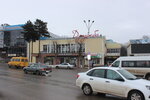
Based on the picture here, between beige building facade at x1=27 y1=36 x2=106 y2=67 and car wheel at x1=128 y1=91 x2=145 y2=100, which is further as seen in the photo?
beige building facade at x1=27 y1=36 x2=106 y2=67

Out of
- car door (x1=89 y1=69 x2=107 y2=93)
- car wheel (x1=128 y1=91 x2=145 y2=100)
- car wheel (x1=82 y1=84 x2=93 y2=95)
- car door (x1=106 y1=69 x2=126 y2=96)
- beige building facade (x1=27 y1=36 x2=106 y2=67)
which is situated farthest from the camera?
beige building facade (x1=27 y1=36 x2=106 y2=67)

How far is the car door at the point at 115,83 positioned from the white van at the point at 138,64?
379 inches

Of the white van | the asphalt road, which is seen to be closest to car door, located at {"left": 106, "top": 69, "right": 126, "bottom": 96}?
the asphalt road

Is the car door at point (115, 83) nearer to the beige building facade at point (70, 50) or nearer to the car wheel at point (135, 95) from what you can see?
the car wheel at point (135, 95)

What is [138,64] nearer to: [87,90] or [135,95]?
[87,90]

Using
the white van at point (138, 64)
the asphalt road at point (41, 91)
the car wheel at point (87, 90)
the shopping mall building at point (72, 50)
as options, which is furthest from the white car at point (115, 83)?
the shopping mall building at point (72, 50)

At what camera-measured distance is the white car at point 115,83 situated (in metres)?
7.54

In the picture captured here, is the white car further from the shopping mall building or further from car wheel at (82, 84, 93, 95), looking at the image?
the shopping mall building

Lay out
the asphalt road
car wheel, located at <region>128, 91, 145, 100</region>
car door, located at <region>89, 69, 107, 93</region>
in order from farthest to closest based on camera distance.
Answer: the asphalt road → car door, located at <region>89, 69, 107, 93</region> → car wheel, located at <region>128, 91, 145, 100</region>

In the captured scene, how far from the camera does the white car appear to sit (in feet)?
24.7

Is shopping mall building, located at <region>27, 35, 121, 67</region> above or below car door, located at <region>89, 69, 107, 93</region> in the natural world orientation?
above

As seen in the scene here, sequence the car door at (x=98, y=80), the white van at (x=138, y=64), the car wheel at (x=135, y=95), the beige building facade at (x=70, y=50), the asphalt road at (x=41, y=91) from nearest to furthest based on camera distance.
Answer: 1. the car wheel at (x=135, y=95)
2. the car door at (x=98, y=80)
3. the asphalt road at (x=41, y=91)
4. the white van at (x=138, y=64)
5. the beige building facade at (x=70, y=50)

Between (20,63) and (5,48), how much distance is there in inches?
1656

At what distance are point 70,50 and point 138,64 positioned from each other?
37.9 meters
